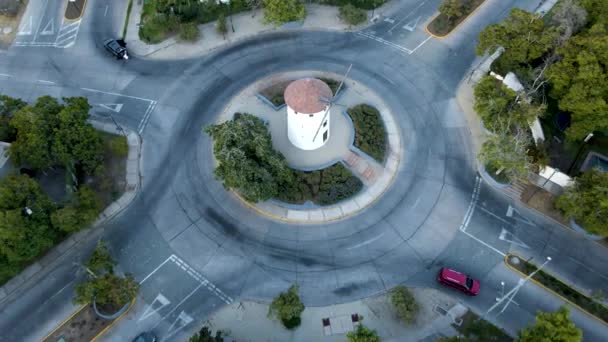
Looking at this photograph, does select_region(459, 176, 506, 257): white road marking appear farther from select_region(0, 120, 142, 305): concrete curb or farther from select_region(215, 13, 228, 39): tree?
select_region(215, 13, 228, 39): tree

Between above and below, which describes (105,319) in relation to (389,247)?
below

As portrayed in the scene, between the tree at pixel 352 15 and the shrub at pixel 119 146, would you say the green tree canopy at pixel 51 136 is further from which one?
the tree at pixel 352 15

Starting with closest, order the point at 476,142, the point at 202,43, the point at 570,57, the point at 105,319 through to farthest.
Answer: the point at 105,319 < the point at 570,57 < the point at 476,142 < the point at 202,43

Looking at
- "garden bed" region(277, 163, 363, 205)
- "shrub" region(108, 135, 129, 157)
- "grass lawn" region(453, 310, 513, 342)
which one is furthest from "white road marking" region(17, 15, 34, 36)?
"grass lawn" region(453, 310, 513, 342)

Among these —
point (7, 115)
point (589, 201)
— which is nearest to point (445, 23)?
point (589, 201)

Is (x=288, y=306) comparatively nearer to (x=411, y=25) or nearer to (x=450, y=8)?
(x=411, y=25)

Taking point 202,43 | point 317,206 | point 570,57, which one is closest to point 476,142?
point 570,57

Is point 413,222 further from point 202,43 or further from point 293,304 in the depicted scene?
point 202,43
